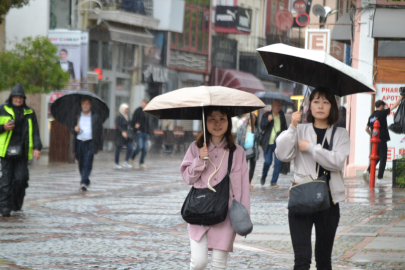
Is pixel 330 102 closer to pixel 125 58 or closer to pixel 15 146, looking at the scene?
pixel 15 146

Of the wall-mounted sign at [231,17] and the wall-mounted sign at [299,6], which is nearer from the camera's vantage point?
the wall-mounted sign at [299,6]

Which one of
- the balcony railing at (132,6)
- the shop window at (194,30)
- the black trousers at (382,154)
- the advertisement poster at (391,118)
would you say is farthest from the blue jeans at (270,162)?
the shop window at (194,30)

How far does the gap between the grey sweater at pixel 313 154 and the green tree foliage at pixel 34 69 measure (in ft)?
68.5

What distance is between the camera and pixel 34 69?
1013 inches

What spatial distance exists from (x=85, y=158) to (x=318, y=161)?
994 cm

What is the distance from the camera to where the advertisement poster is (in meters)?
18.1

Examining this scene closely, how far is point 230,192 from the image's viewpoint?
5.41 metres

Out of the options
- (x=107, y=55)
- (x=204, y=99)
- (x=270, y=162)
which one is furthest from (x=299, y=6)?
(x=204, y=99)

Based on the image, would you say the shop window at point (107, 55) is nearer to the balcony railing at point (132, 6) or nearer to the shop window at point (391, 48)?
the balcony railing at point (132, 6)

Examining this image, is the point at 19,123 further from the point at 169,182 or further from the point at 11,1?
the point at 11,1

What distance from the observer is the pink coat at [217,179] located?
532 cm

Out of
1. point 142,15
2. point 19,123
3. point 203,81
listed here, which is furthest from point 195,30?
point 19,123

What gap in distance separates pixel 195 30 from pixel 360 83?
147 ft

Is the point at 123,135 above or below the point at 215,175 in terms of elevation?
below
